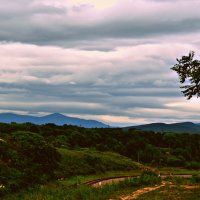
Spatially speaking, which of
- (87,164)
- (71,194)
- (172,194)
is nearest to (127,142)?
(87,164)

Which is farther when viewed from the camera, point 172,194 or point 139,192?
point 139,192

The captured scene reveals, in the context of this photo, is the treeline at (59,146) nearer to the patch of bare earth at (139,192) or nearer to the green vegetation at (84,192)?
the green vegetation at (84,192)

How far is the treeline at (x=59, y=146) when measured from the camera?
4393cm

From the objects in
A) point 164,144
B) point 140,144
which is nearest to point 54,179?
point 140,144

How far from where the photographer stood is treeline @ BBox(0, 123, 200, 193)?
43.9 m

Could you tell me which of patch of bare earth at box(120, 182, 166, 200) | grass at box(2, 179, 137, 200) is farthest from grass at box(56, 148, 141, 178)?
patch of bare earth at box(120, 182, 166, 200)

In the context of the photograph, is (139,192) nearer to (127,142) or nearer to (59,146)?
(59,146)

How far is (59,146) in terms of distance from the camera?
7788 centimetres

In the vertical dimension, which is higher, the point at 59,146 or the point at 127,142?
the point at 59,146

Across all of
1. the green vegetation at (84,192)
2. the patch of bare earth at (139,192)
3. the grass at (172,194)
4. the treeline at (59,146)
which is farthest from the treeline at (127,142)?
the grass at (172,194)

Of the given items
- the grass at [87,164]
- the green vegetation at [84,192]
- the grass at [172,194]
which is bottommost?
the grass at [87,164]

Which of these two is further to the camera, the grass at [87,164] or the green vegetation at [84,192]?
the grass at [87,164]

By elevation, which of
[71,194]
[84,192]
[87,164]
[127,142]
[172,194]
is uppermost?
[127,142]

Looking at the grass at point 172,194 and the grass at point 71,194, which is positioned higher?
the grass at point 172,194
